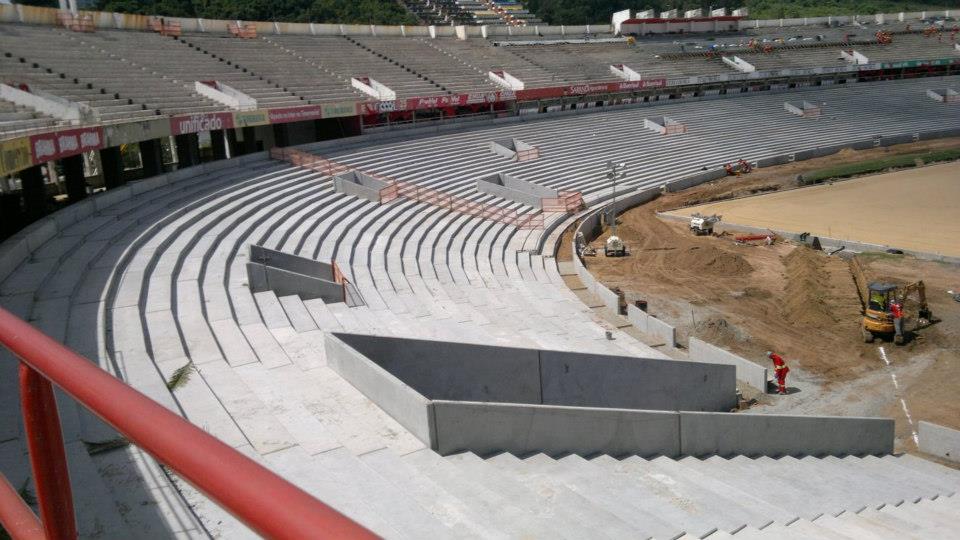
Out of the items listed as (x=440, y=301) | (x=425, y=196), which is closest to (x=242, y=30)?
(x=425, y=196)

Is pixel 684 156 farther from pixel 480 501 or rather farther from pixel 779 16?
pixel 779 16

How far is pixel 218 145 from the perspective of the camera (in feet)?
105

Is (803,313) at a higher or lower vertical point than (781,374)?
lower

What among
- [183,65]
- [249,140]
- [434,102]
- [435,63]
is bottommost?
[249,140]

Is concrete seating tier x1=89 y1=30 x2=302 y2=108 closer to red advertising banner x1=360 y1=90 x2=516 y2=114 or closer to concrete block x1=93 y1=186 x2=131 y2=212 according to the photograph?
red advertising banner x1=360 y1=90 x2=516 y2=114

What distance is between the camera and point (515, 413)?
8.31 m

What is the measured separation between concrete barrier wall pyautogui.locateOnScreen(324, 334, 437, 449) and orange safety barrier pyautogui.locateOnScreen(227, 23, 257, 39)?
119ft

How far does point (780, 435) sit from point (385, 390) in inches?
261

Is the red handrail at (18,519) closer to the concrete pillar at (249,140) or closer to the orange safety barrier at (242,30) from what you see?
the concrete pillar at (249,140)

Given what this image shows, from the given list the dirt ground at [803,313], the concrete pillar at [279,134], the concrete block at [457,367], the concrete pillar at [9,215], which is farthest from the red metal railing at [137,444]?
the concrete pillar at [279,134]

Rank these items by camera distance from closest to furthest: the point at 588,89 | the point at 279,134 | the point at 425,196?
the point at 425,196, the point at 279,134, the point at 588,89

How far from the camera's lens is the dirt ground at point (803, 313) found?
15469 mm

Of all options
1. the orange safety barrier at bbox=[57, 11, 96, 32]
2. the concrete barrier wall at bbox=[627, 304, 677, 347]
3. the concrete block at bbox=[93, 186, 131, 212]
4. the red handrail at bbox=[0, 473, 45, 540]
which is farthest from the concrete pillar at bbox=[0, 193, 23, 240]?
the orange safety barrier at bbox=[57, 11, 96, 32]

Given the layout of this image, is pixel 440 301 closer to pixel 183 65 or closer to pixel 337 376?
pixel 337 376
